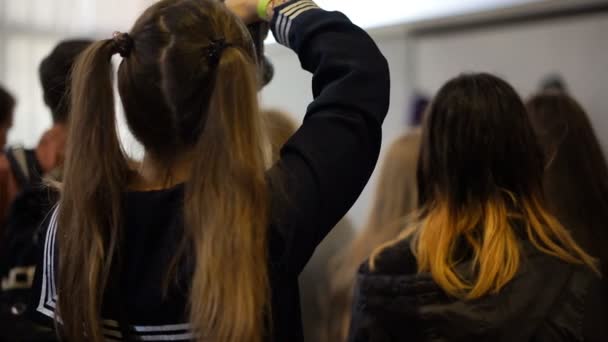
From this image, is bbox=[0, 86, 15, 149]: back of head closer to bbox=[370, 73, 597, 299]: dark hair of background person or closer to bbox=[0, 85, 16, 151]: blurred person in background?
bbox=[0, 85, 16, 151]: blurred person in background

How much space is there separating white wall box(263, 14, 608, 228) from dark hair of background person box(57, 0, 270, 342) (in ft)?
4.59

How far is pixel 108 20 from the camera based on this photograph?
2.72m

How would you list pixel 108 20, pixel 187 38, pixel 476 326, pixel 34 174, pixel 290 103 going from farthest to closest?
pixel 108 20
pixel 290 103
pixel 34 174
pixel 476 326
pixel 187 38

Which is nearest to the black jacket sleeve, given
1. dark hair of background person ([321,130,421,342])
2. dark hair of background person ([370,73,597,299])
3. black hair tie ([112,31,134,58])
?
black hair tie ([112,31,134,58])

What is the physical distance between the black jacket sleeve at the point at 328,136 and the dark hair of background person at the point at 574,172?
0.66 meters

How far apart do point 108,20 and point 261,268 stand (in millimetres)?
2172

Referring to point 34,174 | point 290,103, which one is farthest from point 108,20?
point 34,174

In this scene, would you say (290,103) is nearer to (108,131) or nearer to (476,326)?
(476,326)

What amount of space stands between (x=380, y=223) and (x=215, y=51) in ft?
3.80

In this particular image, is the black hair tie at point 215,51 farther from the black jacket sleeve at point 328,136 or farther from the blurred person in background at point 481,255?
the blurred person in background at point 481,255

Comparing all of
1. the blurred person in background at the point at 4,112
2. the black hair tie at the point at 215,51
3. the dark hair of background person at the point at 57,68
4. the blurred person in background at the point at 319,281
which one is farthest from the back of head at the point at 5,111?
the black hair tie at the point at 215,51

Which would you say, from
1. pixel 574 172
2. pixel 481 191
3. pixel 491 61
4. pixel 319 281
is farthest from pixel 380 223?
pixel 491 61

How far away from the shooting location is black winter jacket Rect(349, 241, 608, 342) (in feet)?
3.48

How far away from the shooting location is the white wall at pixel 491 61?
92.7 inches
